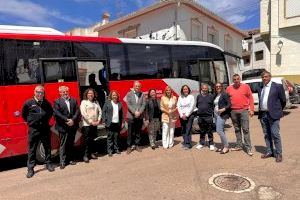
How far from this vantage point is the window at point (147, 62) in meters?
9.83

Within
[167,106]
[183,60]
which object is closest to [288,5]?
[183,60]

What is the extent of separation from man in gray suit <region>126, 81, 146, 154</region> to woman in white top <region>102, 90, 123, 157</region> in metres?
0.38

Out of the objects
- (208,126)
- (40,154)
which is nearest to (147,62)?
(208,126)

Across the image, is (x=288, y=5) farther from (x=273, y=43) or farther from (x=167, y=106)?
(x=167, y=106)

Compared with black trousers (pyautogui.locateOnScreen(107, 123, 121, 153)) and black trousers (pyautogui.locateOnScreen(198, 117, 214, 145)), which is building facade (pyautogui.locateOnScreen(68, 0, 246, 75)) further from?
black trousers (pyautogui.locateOnScreen(107, 123, 121, 153))

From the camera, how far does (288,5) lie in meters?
27.3

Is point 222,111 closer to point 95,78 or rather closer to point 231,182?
point 231,182

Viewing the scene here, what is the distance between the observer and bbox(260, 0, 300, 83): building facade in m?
27.3

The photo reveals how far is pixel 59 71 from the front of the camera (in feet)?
27.1

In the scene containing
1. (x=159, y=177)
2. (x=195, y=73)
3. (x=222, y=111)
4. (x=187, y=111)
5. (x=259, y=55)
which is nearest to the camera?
(x=159, y=177)

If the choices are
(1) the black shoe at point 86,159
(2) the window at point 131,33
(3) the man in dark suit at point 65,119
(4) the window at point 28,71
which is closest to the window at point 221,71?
(1) the black shoe at point 86,159

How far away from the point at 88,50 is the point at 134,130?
243 centimetres

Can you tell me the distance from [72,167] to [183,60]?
17.4ft

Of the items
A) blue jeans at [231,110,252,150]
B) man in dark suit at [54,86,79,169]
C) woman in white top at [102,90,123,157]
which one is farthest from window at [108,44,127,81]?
blue jeans at [231,110,252,150]
